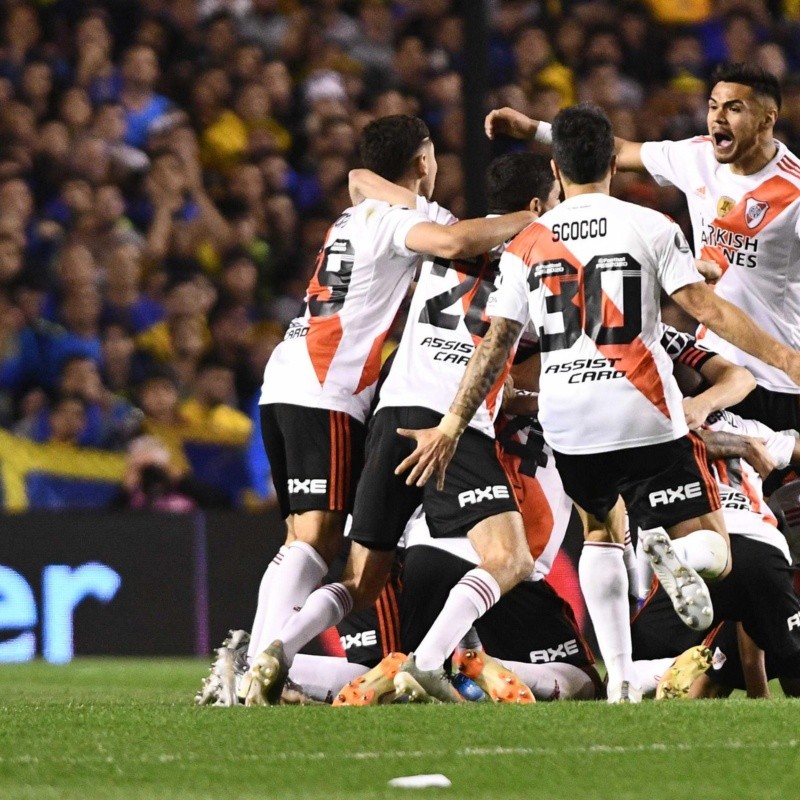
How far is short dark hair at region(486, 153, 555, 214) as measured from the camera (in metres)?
6.41

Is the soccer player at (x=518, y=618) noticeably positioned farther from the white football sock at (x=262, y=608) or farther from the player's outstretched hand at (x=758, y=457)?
the player's outstretched hand at (x=758, y=457)

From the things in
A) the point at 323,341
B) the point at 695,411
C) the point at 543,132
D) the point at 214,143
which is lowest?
the point at 695,411

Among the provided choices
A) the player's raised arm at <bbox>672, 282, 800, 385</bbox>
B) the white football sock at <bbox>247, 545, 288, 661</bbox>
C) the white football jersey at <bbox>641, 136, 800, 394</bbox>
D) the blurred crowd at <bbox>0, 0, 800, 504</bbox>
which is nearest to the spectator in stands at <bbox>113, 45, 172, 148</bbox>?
the blurred crowd at <bbox>0, 0, 800, 504</bbox>

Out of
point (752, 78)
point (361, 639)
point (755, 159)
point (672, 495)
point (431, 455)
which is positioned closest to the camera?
point (672, 495)

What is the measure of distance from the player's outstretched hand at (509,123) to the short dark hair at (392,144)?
0.50 meters

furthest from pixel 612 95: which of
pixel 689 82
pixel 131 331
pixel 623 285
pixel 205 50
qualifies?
pixel 623 285

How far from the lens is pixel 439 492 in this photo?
600 cm

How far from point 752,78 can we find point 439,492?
225 cm

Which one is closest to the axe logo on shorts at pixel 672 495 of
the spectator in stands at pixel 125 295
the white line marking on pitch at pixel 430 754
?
the white line marking on pitch at pixel 430 754

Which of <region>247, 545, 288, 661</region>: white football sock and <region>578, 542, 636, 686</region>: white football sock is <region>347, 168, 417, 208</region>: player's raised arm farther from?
<region>578, 542, 636, 686</region>: white football sock

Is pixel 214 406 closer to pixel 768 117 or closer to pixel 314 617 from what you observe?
pixel 768 117

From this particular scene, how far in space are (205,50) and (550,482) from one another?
587 centimetres

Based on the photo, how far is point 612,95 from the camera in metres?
12.8

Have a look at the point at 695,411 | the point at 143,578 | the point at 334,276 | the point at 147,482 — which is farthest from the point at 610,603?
the point at 147,482
